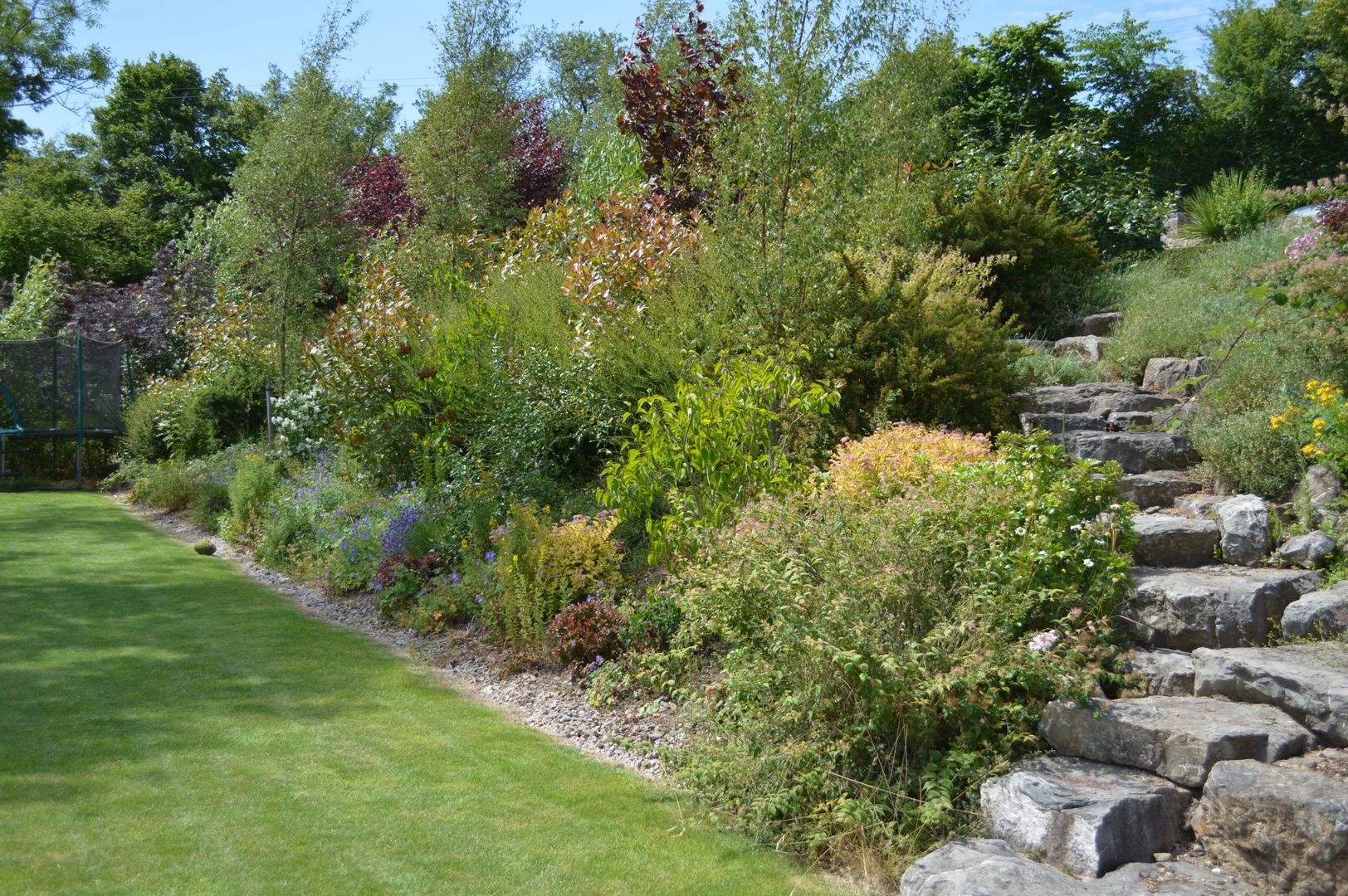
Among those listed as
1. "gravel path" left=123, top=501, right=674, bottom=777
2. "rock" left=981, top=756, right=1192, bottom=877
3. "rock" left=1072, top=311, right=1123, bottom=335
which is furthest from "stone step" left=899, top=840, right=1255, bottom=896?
"rock" left=1072, top=311, right=1123, bottom=335

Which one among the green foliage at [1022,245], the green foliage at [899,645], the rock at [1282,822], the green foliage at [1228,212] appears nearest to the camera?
the rock at [1282,822]

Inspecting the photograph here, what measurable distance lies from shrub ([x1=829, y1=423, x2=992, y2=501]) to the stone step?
190 centimetres

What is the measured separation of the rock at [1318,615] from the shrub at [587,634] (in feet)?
10.7

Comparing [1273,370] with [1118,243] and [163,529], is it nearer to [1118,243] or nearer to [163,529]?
[1118,243]

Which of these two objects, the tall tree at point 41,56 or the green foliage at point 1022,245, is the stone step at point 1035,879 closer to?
the green foliage at point 1022,245

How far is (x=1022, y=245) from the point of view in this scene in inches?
372

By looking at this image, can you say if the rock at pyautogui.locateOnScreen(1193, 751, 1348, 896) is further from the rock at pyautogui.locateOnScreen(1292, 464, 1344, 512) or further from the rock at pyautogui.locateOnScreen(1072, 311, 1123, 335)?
the rock at pyautogui.locateOnScreen(1072, 311, 1123, 335)

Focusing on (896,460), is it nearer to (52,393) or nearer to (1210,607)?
(1210,607)

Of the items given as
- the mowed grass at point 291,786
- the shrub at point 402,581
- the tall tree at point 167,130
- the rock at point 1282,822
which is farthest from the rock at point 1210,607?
the tall tree at point 167,130

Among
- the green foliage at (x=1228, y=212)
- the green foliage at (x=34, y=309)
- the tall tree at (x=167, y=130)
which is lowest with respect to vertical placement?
the green foliage at (x=34, y=309)

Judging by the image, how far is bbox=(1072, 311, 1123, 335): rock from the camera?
8.78 meters

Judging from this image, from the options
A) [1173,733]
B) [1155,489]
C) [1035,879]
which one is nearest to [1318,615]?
[1173,733]

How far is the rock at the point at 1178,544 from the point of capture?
15.8 ft

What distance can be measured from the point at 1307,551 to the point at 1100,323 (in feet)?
15.4
